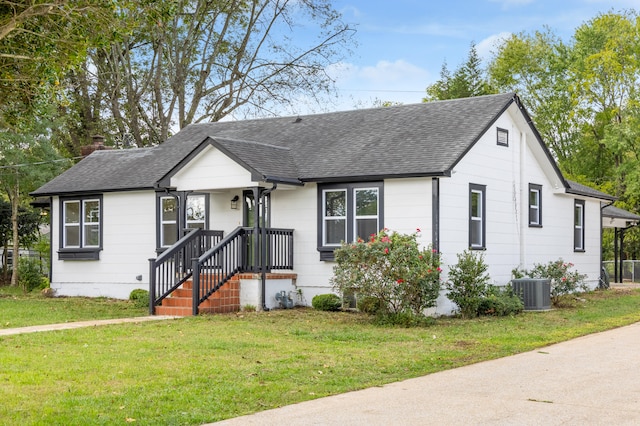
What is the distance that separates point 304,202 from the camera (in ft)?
66.6

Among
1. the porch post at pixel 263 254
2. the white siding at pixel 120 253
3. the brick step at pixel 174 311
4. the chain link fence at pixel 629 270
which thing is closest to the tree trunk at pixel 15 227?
the white siding at pixel 120 253

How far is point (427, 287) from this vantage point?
16781 mm

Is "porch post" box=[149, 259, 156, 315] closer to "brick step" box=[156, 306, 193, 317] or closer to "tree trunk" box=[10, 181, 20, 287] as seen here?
"brick step" box=[156, 306, 193, 317]

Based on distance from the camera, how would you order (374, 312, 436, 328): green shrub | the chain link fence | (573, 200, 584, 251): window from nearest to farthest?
(374, 312, 436, 328): green shrub < (573, 200, 584, 251): window < the chain link fence

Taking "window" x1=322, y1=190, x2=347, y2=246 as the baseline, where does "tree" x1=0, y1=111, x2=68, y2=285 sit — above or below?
above

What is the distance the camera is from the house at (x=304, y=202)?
62.6 ft

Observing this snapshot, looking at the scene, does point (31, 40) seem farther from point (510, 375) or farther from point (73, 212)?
point (73, 212)

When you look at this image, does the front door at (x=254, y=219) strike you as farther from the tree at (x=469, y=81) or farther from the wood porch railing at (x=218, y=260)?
the tree at (x=469, y=81)

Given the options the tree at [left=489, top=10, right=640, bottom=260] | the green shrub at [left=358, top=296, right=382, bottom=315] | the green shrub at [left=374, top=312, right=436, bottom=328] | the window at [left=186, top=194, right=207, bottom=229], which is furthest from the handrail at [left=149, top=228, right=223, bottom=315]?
the tree at [left=489, top=10, right=640, bottom=260]

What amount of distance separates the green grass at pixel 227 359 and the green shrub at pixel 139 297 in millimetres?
3990

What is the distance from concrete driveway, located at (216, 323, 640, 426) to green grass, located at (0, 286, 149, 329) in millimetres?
9757

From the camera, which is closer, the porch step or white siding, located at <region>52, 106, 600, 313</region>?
the porch step

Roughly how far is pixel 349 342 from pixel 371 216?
595 cm

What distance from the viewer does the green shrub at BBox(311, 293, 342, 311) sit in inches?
758
